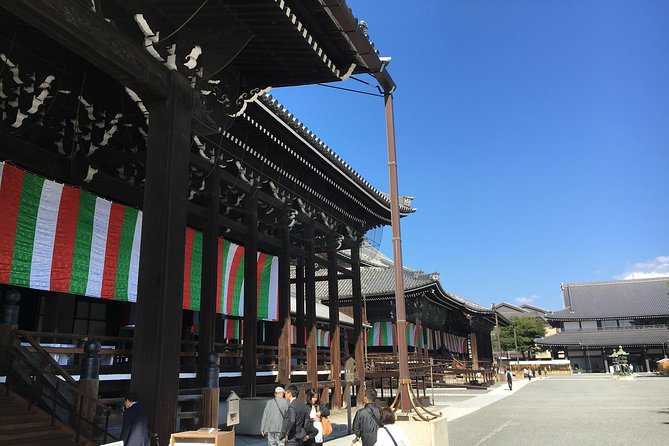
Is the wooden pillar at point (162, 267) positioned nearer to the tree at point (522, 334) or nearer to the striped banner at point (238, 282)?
the striped banner at point (238, 282)

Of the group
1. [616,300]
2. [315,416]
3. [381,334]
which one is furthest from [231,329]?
[616,300]

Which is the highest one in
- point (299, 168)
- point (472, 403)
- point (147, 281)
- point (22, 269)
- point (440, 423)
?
point (299, 168)

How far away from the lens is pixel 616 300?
66.4 m

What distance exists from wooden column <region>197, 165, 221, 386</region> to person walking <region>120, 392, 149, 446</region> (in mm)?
4356

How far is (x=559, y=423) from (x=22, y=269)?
562 inches

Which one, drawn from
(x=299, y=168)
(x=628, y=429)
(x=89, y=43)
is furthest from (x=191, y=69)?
(x=628, y=429)

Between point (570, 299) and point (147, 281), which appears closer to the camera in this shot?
point (147, 281)

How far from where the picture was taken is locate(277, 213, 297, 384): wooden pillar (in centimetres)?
1223

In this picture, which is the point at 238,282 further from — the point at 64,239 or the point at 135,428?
the point at 135,428

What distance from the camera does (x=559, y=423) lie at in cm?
1445

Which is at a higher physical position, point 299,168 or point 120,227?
point 299,168

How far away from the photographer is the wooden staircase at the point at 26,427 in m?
5.91

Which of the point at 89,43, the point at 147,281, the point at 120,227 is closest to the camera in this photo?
the point at 89,43

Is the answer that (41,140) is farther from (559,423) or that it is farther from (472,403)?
(472,403)
